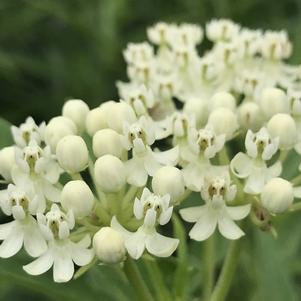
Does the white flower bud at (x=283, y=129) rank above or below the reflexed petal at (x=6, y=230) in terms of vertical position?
above

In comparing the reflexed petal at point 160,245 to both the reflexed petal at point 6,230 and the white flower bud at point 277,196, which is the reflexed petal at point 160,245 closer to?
the white flower bud at point 277,196

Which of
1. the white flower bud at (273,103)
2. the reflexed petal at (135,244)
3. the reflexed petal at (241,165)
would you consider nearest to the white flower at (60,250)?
the reflexed petal at (135,244)

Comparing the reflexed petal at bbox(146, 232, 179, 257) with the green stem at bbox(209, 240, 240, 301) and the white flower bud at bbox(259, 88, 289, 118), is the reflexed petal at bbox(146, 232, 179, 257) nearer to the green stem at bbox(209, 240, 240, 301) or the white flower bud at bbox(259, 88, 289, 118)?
the green stem at bbox(209, 240, 240, 301)

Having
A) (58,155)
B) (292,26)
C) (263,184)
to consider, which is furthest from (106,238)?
(292,26)

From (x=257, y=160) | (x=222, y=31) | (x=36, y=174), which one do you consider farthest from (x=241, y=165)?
(x=222, y=31)

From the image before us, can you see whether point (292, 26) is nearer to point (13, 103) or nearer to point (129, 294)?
point (13, 103)

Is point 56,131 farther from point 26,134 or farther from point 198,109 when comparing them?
point 198,109

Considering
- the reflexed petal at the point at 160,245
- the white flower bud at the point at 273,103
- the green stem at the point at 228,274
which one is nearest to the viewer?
the reflexed petal at the point at 160,245
